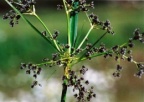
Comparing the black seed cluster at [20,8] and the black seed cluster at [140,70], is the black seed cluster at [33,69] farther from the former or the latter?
the black seed cluster at [140,70]

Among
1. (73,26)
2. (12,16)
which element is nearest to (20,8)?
(12,16)

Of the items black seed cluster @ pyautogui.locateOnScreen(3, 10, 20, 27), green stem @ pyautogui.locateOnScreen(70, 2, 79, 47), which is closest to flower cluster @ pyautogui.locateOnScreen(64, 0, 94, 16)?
green stem @ pyautogui.locateOnScreen(70, 2, 79, 47)

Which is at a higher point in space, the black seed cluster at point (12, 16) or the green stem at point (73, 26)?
the green stem at point (73, 26)

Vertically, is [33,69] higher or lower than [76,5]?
lower

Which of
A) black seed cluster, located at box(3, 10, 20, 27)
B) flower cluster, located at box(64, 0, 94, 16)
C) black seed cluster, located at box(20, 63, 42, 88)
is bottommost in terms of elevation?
black seed cluster, located at box(20, 63, 42, 88)

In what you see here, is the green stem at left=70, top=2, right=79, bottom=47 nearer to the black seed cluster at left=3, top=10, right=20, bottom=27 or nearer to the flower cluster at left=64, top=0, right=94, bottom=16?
the flower cluster at left=64, top=0, right=94, bottom=16

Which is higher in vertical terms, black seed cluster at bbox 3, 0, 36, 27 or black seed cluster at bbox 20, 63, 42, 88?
black seed cluster at bbox 3, 0, 36, 27

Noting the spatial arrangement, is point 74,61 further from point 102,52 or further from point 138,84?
point 138,84

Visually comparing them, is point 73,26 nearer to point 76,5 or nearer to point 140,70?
point 76,5

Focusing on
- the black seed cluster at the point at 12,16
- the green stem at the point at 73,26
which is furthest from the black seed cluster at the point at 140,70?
the black seed cluster at the point at 12,16

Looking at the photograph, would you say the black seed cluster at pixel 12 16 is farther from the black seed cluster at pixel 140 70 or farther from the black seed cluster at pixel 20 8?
the black seed cluster at pixel 140 70

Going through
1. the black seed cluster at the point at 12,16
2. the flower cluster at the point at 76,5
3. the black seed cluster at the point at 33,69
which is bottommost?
the black seed cluster at the point at 33,69
